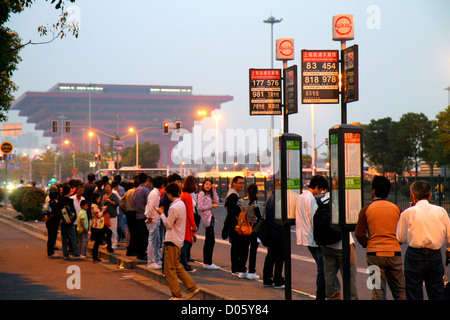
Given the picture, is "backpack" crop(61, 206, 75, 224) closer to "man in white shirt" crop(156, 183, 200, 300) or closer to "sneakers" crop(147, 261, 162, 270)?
"sneakers" crop(147, 261, 162, 270)

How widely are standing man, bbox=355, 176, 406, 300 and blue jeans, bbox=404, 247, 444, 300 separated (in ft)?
0.78

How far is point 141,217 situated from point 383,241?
26.2 ft

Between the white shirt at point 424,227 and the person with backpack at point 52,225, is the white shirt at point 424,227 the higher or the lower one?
the higher one

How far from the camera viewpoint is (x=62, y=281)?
471 inches

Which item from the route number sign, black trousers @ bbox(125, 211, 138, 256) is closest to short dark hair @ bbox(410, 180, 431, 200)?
the route number sign

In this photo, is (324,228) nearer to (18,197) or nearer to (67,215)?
(67,215)

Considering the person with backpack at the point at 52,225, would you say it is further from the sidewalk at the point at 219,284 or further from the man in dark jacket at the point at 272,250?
the man in dark jacket at the point at 272,250

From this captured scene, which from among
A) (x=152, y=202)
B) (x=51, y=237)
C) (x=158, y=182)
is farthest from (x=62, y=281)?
(x=51, y=237)

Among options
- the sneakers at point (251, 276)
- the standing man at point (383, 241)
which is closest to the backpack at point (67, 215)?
the sneakers at point (251, 276)

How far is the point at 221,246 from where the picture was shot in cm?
1812

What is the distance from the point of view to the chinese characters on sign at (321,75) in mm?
8711

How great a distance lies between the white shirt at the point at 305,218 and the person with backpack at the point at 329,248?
46 centimetres

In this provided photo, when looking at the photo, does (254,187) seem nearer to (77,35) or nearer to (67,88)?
(77,35)

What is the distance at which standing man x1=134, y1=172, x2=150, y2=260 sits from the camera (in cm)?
1403
